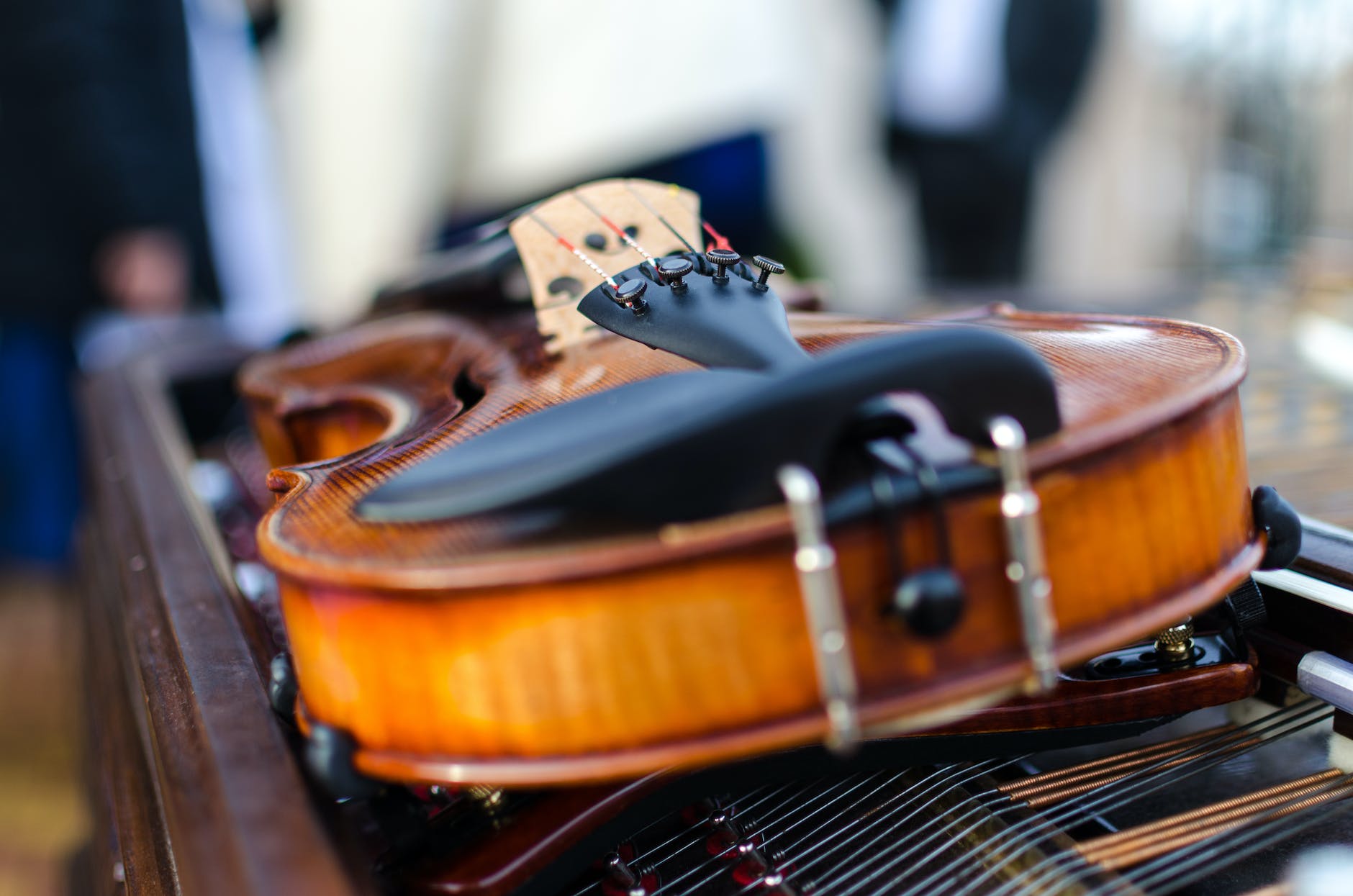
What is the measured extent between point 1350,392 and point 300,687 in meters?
1.04

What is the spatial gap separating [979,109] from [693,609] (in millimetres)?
2224

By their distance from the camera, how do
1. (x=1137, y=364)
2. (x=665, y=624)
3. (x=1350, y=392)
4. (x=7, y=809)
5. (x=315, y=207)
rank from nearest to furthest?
1. (x=665, y=624)
2. (x=1137, y=364)
3. (x=1350, y=392)
4. (x=7, y=809)
5. (x=315, y=207)

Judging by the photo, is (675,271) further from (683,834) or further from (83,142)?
(83,142)

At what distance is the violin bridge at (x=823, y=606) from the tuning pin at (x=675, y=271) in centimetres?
20

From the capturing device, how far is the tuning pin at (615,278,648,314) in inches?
20.7

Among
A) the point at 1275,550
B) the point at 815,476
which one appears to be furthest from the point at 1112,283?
the point at 815,476

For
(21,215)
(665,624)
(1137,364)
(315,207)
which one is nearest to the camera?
(665,624)

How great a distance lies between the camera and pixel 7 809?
149 cm

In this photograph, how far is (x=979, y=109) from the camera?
7.46 feet

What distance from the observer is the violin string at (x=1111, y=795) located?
1.39ft

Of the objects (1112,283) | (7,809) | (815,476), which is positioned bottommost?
(7,809)

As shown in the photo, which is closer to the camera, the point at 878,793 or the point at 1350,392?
the point at 878,793

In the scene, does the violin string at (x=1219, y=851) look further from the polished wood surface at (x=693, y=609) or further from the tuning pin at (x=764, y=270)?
the tuning pin at (x=764, y=270)

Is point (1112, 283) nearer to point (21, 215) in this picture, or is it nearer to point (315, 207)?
point (315, 207)
